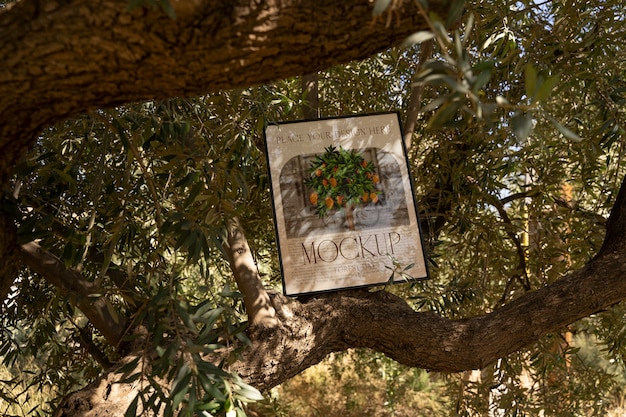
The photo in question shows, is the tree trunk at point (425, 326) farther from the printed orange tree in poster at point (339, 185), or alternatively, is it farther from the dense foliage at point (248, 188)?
the printed orange tree in poster at point (339, 185)

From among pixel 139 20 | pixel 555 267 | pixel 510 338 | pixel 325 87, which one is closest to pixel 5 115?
pixel 139 20

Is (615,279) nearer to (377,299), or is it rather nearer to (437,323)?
(437,323)

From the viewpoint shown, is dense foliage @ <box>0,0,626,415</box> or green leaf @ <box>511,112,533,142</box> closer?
green leaf @ <box>511,112,533,142</box>

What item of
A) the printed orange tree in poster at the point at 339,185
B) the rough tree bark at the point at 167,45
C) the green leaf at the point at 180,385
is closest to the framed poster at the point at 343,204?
the printed orange tree in poster at the point at 339,185

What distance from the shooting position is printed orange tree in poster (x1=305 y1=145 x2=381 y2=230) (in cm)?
278

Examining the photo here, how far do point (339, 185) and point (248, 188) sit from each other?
1.29 ft

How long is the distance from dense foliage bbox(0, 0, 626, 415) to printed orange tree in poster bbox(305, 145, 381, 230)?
1cm

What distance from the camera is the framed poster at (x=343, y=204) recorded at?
2.72 meters

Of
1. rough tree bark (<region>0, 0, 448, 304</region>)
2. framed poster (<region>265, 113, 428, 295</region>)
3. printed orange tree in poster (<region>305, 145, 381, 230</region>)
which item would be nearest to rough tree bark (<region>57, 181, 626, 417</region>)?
framed poster (<region>265, 113, 428, 295</region>)

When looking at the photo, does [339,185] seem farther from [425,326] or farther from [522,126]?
[522,126]

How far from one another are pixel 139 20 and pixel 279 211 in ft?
4.94

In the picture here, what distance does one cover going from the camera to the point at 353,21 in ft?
4.59

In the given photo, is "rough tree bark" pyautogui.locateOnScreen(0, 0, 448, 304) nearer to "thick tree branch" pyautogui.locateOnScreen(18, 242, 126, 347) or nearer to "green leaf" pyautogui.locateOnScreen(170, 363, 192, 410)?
"green leaf" pyautogui.locateOnScreen(170, 363, 192, 410)

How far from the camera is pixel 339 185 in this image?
2783 mm
